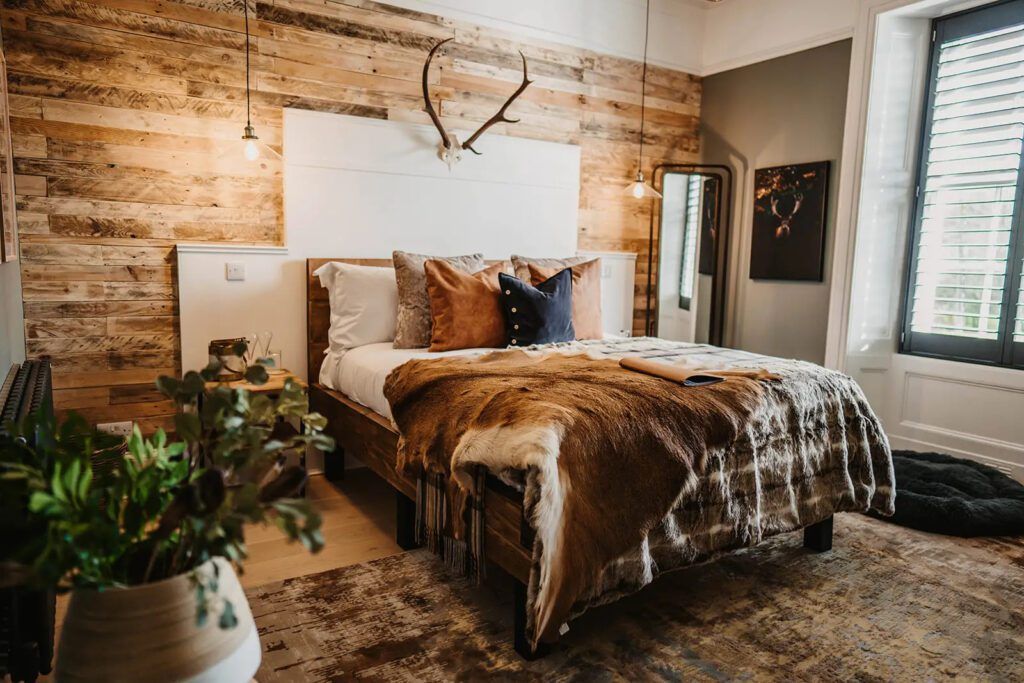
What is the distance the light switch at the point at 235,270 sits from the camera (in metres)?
3.26

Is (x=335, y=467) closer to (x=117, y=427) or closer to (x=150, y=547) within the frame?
(x=117, y=427)

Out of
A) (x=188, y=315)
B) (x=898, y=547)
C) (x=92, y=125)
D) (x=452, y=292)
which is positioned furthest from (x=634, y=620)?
(x=92, y=125)

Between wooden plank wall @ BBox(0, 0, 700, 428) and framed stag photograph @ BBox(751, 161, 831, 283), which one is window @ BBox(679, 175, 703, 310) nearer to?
framed stag photograph @ BBox(751, 161, 831, 283)

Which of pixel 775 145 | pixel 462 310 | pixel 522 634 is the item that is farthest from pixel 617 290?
pixel 522 634

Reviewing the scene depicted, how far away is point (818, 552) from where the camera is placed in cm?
265

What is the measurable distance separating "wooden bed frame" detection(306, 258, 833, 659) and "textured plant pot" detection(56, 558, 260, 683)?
1.14 m

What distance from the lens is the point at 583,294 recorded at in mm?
3498

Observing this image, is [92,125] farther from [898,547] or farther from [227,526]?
[898,547]

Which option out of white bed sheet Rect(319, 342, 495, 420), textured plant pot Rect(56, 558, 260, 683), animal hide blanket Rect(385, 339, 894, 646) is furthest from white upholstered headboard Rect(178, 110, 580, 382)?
textured plant pot Rect(56, 558, 260, 683)

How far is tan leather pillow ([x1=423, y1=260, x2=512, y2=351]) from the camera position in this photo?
305 cm

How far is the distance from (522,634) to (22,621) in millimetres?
1180

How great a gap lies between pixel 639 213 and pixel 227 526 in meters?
4.30

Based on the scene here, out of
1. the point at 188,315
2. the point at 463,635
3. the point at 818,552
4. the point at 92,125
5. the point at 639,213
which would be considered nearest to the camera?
the point at 463,635

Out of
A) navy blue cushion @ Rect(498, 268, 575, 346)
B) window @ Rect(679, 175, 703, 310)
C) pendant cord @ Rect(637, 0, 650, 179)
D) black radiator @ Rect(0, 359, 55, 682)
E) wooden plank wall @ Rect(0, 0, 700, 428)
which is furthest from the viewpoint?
window @ Rect(679, 175, 703, 310)
